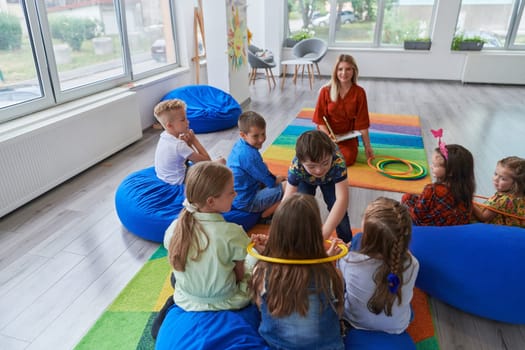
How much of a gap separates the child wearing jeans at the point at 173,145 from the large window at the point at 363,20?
6645 millimetres

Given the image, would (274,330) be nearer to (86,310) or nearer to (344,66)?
(86,310)

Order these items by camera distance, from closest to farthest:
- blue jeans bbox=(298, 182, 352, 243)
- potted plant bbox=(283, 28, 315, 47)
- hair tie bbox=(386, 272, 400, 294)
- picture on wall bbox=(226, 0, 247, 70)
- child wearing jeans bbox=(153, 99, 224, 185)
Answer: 1. hair tie bbox=(386, 272, 400, 294)
2. blue jeans bbox=(298, 182, 352, 243)
3. child wearing jeans bbox=(153, 99, 224, 185)
4. picture on wall bbox=(226, 0, 247, 70)
5. potted plant bbox=(283, 28, 315, 47)

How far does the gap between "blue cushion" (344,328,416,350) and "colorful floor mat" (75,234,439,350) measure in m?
0.26

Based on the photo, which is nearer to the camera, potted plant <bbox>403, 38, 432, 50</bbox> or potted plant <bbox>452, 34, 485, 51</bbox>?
potted plant <bbox>452, 34, 485, 51</bbox>

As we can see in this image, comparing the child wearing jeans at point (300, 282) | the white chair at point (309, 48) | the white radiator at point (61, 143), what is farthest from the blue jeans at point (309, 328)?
the white chair at point (309, 48)

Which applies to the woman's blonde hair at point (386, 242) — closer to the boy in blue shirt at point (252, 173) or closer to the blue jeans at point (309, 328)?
the blue jeans at point (309, 328)

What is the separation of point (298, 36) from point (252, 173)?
653 centimetres

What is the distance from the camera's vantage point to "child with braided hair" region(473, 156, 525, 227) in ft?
6.19

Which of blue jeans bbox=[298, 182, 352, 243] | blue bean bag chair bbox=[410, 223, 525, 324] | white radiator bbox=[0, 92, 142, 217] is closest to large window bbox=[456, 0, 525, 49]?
white radiator bbox=[0, 92, 142, 217]

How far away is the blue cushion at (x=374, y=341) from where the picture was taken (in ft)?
4.72

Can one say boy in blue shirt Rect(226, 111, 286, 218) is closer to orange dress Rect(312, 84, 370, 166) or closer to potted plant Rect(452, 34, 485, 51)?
orange dress Rect(312, 84, 370, 166)

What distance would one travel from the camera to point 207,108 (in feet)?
15.5

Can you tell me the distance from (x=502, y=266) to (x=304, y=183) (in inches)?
41.9

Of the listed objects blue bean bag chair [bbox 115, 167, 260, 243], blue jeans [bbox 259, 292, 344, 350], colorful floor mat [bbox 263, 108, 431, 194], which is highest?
blue jeans [bbox 259, 292, 344, 350]
